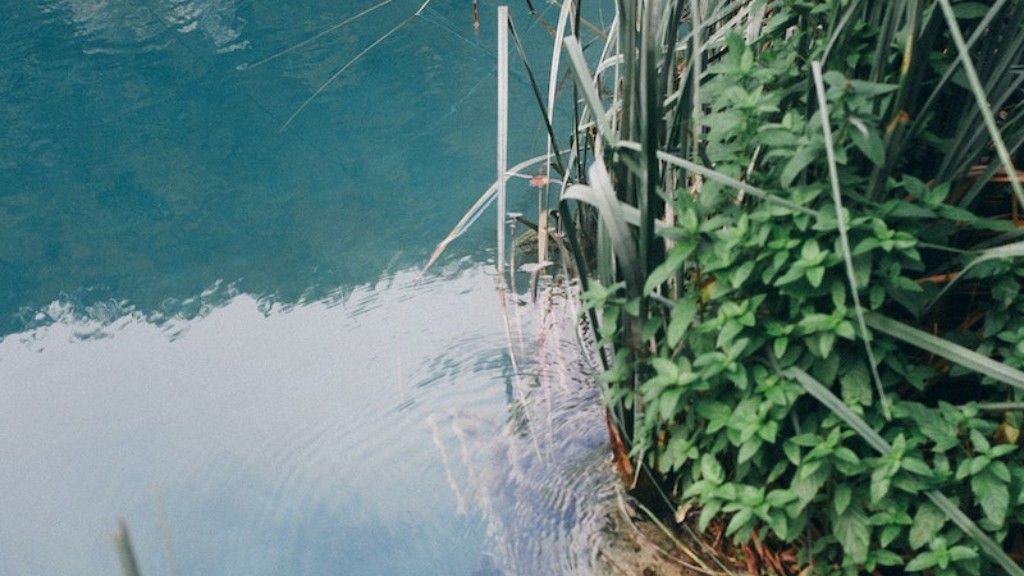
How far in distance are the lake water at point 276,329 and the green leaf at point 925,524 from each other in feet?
1.73

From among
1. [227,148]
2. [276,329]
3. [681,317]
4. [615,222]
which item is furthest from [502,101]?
[227,148]

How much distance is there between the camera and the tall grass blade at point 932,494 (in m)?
1.02

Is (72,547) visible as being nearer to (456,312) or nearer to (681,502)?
(456,312)

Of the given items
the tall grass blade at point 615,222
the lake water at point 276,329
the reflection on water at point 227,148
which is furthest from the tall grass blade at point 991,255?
the reflection on water at point 227,148

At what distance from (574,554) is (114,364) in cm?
131

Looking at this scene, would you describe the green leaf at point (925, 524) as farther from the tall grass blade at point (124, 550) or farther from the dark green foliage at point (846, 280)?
the tall grass blade at point (124, 550)

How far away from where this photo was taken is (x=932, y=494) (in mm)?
1059

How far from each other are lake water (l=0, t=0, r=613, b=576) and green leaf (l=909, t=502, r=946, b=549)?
20.8 inches

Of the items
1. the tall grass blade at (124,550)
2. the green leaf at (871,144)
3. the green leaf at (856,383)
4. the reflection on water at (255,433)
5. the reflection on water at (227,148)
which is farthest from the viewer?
the reflection on water at (227,148)

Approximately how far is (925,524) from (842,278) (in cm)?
31

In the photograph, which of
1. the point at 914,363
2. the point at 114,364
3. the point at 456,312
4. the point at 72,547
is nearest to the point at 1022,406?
the point at 914,363

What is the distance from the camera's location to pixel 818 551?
3.79 ft

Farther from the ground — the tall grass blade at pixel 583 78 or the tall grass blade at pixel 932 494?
the tall grass blade at pixel 583 78

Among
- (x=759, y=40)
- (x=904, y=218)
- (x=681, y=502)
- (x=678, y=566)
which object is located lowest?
(x=678, y=566)
